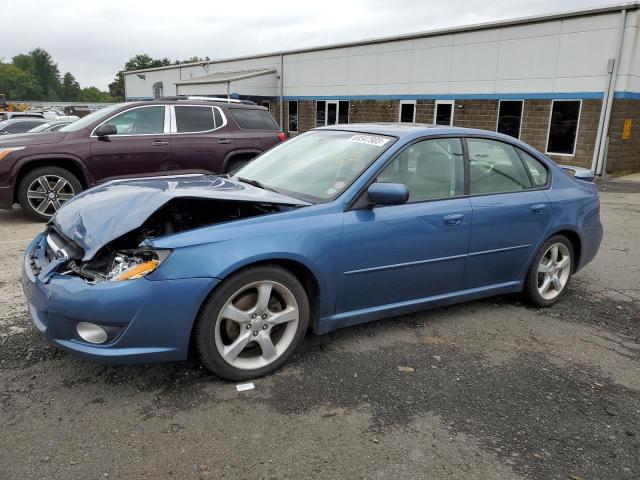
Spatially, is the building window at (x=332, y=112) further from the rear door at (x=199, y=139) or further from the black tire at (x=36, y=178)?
the black tire at (x=36, y=178)

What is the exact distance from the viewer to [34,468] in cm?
A: 234

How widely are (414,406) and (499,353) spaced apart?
1.05 metres

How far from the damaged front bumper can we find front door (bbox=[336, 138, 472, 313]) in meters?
1.02

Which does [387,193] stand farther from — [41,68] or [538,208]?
[41,68]

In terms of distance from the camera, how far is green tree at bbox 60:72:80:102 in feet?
517

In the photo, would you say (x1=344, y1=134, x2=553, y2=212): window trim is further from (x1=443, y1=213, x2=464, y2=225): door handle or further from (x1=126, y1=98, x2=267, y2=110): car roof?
(x1=126, y1=98, x2=267, y2=110): car roof

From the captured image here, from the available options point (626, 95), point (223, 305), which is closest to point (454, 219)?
point (223, 305)

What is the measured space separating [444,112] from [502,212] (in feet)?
54.7

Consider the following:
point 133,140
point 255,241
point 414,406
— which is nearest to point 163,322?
point 255,241

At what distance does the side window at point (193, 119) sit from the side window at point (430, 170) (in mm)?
5323

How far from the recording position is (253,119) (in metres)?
8.98

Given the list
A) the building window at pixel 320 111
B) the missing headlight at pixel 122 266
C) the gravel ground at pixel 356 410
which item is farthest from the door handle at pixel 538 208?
the building window at pixel 320 111

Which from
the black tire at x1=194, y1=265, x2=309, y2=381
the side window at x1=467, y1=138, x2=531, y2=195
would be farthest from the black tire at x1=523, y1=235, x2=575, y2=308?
the black tire at x1=194, y1=265, x2=309, y2=381

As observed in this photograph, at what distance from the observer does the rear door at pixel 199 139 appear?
812 centimetres
